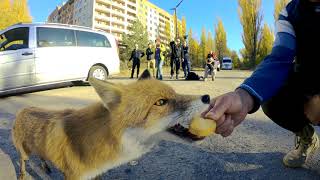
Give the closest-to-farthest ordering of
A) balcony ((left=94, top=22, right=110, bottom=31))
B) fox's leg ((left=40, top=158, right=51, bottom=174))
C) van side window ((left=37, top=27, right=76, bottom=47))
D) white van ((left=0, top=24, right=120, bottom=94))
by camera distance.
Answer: fox's leg ((left=40, top=158, right=51, bottom=174))
white van ((left=0, top=24, right=120, bottom=94))
van side window ((left=37, top=27, right=76, bottom=47))
balcony ((left=94, top=22, right=110, bottom=31))

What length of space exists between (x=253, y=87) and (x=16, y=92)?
964 cm

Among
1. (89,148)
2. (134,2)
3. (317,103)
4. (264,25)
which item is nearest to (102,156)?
(89,148)

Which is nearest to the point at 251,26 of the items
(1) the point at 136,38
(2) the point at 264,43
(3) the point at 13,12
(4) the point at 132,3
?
(2) the point at 264,43

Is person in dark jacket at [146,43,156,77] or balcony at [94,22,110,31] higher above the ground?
balcony at [94,22,110,31]

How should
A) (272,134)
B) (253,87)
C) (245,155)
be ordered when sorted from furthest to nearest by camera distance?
(272,134)
(245,155)
(253,87)

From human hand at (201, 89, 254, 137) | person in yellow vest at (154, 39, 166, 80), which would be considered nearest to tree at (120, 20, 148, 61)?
person in yellow vest at (154, 39, 166, 80)

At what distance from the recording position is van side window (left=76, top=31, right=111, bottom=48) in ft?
33.7

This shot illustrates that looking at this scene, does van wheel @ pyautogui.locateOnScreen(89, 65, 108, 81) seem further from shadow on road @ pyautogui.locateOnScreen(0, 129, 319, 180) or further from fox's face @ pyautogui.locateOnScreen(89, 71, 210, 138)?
Result: fox's face @ pyautogui.locateOnScreen(89, 71, 210, 138)

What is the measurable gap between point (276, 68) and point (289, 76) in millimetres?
405

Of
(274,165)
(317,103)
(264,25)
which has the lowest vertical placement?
(274,165)

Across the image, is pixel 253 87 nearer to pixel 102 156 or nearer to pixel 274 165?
pixel 102 156

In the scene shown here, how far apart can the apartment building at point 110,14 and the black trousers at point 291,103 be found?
8231cm

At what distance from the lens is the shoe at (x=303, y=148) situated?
276cm

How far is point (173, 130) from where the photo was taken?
2381 mm
